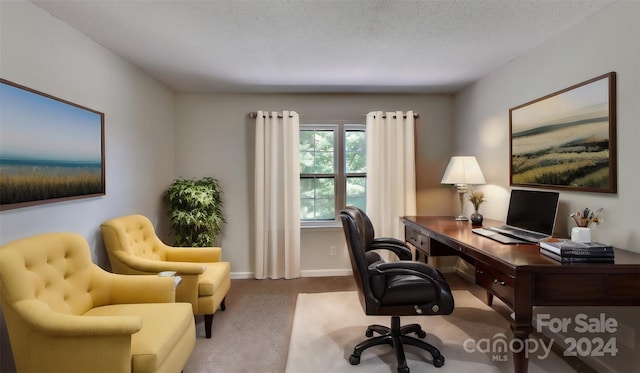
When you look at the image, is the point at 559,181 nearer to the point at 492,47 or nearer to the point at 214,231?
the point at 492,47

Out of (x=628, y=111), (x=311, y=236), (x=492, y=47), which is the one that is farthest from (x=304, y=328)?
(x=492, y=47)

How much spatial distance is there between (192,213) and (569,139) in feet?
11.0

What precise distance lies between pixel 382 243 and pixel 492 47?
1.86 m

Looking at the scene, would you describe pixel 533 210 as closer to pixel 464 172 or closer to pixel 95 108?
pixel 464 172

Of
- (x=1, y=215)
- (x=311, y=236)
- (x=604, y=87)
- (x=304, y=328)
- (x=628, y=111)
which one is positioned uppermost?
(x=604, y=87)

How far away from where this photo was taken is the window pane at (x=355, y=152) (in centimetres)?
400

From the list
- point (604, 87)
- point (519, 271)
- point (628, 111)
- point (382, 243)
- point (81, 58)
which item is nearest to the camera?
point (519, 271)

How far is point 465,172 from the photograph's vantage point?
3109mm

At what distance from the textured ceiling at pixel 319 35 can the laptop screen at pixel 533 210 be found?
120 centimetres

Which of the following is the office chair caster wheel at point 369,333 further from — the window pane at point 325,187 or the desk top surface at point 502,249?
the window pane at point 325,187

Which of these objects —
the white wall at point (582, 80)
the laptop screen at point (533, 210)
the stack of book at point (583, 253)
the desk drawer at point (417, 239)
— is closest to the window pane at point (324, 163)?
the desk drawer at point (417, 239)

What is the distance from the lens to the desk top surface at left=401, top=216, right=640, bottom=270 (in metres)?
1.57

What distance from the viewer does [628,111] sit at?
1.78m

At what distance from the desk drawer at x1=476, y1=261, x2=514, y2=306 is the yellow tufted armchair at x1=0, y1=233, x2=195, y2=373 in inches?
70.1
